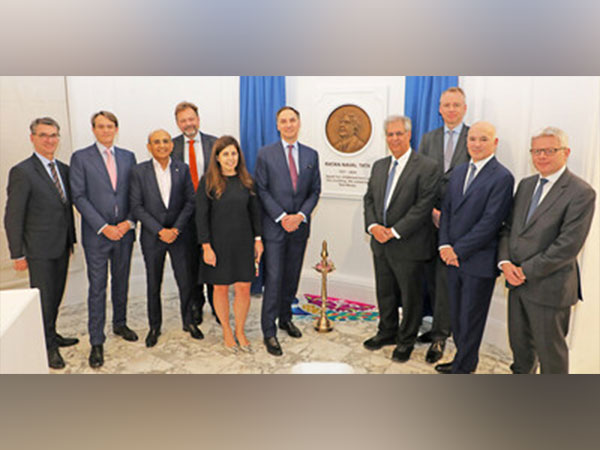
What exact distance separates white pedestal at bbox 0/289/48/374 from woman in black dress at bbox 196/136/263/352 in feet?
4.06

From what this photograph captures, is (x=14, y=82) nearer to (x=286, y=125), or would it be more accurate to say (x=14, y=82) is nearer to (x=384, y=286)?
(x=286, y=125)

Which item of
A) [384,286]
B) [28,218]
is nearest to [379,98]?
[384,286]

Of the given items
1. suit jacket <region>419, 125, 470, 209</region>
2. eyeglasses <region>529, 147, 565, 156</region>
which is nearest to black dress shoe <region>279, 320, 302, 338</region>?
suit jacket <region>419, 125, 470, 209</region>

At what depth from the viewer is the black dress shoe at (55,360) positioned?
3262 millimetres

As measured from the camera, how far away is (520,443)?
8.79ft

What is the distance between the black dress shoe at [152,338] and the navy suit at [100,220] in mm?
249

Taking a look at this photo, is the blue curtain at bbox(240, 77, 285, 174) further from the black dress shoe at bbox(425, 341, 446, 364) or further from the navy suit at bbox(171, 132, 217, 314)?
the black dress shoe at bbox(425, 341, 446, 364)

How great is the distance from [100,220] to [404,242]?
1.95 metres

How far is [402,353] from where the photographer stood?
339cm

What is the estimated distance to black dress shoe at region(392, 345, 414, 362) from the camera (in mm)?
3371

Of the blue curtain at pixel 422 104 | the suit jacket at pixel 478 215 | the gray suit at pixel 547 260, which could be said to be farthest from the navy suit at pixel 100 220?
the gray suit at pixel 547 260

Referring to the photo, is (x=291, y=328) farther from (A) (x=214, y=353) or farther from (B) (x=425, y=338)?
(B) (x=425, y=338)

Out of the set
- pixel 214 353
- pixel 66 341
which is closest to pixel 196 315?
pixel 214 353

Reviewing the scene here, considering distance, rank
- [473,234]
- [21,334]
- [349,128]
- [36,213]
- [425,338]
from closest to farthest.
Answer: [21,334] < [473,234] < [36,213] < [349,128] < [425,338]
